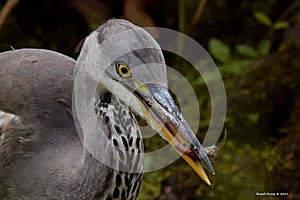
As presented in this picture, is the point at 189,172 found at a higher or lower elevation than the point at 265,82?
lower

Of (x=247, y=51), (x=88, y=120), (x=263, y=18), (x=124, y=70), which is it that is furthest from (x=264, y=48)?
(x=124, y=70)

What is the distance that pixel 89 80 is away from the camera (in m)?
2.71

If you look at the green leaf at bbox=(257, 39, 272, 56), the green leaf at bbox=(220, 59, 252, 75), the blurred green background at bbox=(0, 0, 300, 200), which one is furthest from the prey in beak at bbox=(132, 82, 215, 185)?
the green leaf at bbox=(257, 39, 272, 56)

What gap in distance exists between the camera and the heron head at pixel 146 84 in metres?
2.46

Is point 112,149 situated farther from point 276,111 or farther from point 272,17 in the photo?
point 272,17

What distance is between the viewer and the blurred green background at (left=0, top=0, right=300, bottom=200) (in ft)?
13.8

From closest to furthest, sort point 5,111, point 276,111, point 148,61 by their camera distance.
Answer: point 148,61
point 5,111
point 276,111

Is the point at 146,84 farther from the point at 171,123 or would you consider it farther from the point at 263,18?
the point at 263,18

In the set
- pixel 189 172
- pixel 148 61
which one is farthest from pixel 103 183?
pixel 189 172

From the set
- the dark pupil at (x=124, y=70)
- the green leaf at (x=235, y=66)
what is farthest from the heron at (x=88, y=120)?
the green leaf at (x=235, y=66)

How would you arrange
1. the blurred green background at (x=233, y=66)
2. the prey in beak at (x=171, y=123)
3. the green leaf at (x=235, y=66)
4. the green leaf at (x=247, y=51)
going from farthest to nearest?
the green leaf at (x=247, y=51) → the green leaf at (x=235, y=66) → the blurred green background at (x=233, y=66) → the prey in beak at (x=171, y=123)

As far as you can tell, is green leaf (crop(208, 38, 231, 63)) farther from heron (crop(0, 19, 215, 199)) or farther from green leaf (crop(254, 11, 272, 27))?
heron (crop(0, 19, 215, 199))

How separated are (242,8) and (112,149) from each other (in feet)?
11.4

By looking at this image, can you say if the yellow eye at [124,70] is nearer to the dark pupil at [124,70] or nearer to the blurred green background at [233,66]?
the dark pupil at [124,70]
